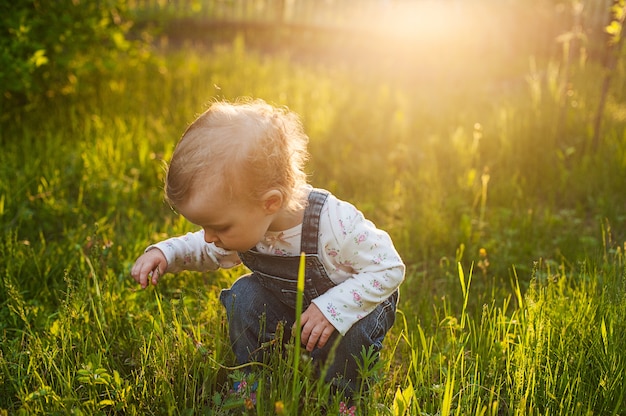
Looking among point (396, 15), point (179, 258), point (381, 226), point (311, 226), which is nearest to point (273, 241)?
point (311, 226)

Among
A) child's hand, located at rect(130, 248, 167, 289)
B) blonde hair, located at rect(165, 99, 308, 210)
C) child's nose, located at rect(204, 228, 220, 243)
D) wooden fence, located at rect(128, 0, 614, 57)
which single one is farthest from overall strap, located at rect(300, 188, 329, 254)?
wooden fence, located at rect(128, 0, 614, 57)

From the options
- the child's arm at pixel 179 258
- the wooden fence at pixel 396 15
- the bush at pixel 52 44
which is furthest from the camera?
the wooden fence at pixel 396 15

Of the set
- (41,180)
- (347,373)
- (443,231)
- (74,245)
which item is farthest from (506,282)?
(41,180)

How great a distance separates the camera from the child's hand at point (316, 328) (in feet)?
6.33

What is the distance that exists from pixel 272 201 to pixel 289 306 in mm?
469

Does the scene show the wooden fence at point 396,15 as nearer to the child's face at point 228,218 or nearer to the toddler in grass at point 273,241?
the toddler in grass at point 273,241

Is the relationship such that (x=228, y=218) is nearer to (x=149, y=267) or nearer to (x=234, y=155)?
(x=234, y=155)

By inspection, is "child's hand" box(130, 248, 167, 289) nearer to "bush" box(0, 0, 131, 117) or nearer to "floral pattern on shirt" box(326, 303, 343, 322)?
"floral pattern on shirt" box(326, 303, 343, 322)

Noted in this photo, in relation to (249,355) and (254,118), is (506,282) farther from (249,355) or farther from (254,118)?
(254,118)

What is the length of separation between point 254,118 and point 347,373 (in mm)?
846

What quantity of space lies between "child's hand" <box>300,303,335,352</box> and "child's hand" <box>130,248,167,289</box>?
544mm

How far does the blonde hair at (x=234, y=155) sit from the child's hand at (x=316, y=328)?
0.36 m

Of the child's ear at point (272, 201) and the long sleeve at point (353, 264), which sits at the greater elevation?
the child's ear at point (272, 201)

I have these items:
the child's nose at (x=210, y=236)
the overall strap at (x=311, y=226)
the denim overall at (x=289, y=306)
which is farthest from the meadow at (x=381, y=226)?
the overall strap at (x=311, y=226)
